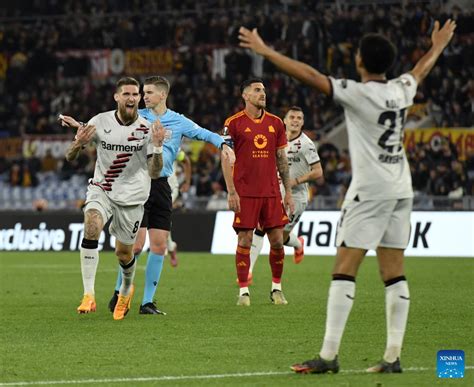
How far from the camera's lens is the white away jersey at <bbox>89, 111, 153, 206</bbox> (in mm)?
11711

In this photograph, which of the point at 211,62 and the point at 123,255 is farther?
the point at 211,62

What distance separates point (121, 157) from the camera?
38.5 feet

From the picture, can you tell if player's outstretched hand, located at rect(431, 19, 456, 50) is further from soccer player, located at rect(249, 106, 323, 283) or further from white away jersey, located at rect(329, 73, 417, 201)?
soccer player, located at rect(249, 106, 323, 283)

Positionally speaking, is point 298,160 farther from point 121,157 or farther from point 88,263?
point 88,263

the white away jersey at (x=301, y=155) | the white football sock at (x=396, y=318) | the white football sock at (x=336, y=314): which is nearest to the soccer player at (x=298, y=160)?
the white away jersey at (x=301, y=155)

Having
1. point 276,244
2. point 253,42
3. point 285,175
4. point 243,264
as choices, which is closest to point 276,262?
point 276,244

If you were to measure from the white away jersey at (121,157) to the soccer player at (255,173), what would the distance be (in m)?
1.69

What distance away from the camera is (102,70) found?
122 ft

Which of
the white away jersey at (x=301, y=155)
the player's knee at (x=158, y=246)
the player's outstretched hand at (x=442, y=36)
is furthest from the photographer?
the white away jersey at (x=301, y=155)

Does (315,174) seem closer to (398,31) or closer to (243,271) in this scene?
(243,271)

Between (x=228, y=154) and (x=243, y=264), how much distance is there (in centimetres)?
215

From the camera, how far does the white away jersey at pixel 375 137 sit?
7.75 meters

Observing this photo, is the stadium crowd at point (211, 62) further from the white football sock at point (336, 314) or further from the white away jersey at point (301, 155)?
the white football sock at point (336, 314)

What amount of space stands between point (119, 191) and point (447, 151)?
16.9 m
